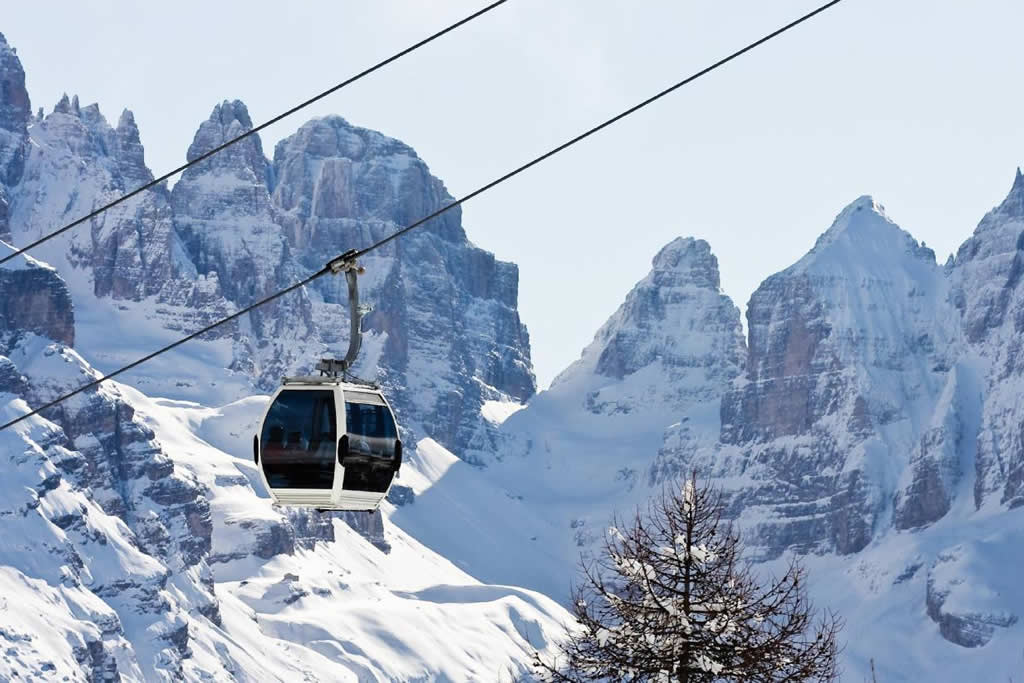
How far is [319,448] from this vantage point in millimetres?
32156

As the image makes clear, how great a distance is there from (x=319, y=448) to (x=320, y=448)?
0.01 m

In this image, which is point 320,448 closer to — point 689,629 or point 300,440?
point 300,440

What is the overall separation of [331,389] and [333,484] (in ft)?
4.47

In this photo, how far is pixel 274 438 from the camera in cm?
3206

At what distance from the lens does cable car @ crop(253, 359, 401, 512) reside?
3189cm

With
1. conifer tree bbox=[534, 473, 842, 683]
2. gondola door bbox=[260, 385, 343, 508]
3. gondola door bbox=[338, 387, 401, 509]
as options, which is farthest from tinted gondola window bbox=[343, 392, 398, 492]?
conifer tree bbox=[534, 473, 842, 683]

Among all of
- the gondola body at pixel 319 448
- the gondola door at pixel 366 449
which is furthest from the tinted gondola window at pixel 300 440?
the gondola door at pixel 366 449

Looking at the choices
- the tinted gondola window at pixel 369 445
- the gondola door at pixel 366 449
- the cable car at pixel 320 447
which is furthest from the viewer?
the tinted gondola window at pixel 369 445

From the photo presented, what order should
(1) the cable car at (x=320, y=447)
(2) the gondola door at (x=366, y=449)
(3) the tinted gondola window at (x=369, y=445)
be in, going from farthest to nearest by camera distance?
1. (3) the tinted gondola window at (x=369, y=445)
2. (2) the gondola door at (x=366, y=449)
3. (1) the cable car at (x=320, y=447)

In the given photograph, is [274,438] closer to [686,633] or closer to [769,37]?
[686,633]

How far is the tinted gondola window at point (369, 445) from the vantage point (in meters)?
32.3

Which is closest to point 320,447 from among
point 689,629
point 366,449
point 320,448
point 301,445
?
point 320,448

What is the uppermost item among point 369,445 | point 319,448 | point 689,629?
point 369,445

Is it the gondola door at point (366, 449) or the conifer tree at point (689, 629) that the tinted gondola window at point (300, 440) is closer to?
the gondola door at point (366, 449)
